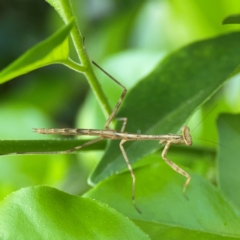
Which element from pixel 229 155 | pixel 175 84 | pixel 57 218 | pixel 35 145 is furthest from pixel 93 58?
pixel 57 218

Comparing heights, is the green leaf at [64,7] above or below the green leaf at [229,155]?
above

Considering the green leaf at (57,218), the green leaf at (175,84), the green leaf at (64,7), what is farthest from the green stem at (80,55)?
the green leaf at (57,218)

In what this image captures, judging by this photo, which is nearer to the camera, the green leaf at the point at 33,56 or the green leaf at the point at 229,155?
the green leaf at the point at 33,56

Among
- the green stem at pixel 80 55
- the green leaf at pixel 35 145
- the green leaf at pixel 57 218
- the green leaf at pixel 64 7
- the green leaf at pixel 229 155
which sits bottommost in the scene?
the green leaf at pixel 229 155

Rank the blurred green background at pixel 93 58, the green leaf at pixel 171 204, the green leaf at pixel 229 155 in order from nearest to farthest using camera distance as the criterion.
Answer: the green leaf at pixel 171 204, the green leaf at pixel 229 155, the blurred green background at pixel 93 58

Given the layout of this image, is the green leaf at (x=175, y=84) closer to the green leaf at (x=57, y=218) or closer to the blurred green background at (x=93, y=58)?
the blurred green background at (x=93, y=58)

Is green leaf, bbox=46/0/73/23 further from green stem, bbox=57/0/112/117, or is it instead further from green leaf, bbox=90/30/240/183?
green leaf, bbox=90/30/240/183
